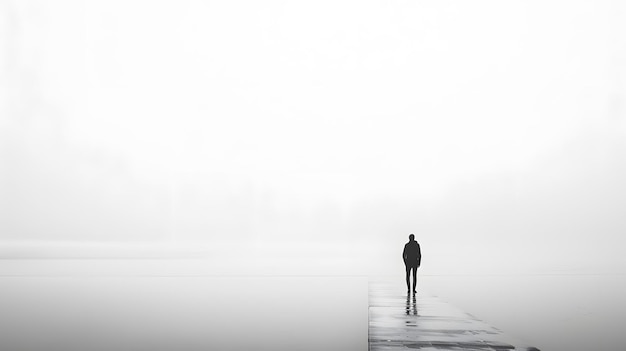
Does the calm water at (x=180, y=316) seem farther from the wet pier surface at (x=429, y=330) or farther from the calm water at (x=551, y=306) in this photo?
the calm water at (x=551, y=306)

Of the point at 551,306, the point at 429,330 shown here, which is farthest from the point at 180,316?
the point at 551,306

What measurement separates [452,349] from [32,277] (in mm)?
31849

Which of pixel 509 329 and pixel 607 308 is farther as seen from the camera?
pixel 607 308

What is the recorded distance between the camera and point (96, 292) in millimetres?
29234

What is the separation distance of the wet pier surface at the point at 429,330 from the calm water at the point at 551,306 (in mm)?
1010

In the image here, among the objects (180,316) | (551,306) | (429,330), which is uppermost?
(429,330)

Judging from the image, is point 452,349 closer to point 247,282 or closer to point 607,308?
point 607,308

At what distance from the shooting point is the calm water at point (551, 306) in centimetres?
1652

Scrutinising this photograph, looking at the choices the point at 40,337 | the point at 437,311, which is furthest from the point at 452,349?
the point at 40,337

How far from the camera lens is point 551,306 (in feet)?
78.7

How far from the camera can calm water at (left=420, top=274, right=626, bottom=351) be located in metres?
16.5

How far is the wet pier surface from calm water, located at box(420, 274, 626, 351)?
101 cm

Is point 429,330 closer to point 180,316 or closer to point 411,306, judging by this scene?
point 411,306

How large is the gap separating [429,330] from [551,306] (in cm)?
976
